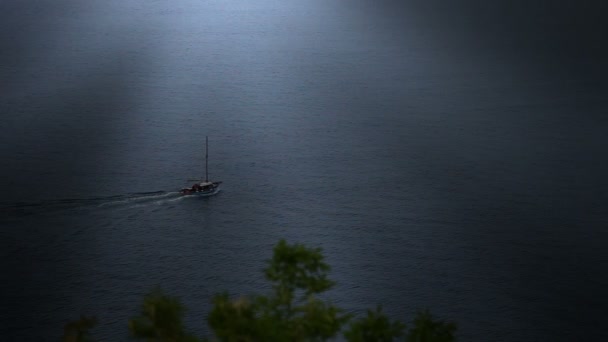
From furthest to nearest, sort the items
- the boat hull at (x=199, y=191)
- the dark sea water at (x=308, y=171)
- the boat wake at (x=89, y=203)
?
the boat hull at (x=199, y=191) → the boat wake at (x=89, y=203) → the dark sea water at (x=308, y=171)

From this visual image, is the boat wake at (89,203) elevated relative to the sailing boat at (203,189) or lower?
lower

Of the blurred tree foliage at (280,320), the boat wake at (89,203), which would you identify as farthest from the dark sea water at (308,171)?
the blurred tree foliage at (280,320)

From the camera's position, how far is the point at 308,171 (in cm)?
1177

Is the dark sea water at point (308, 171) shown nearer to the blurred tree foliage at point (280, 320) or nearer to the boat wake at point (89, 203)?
the boat wake at point (89, 203)

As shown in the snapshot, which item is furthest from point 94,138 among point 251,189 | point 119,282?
point 119,282

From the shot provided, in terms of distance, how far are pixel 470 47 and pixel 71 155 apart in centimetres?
826

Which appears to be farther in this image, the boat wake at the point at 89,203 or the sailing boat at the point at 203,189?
the sailing boat at the point at 203,189

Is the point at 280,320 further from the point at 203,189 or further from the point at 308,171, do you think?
the point at 308,171

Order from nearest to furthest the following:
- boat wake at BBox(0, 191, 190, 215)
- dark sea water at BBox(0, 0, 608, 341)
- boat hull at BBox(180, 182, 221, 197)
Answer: dark sea water at BBox(0, 0, 608, 341) → boat wake at BBox(0, 191, 190, 215) → boat hull at BBox(180, 182, 221, 197)

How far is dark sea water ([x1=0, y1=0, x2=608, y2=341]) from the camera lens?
923 cm

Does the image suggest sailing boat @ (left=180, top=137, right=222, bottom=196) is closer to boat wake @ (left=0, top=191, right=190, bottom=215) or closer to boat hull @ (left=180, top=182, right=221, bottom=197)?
boat hull @ (left=180, top=182, right=221, bottom=197)

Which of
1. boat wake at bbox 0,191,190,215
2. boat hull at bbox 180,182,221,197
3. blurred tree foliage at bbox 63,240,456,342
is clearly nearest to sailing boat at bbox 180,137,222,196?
boat hull at bbox 180,182,221,197

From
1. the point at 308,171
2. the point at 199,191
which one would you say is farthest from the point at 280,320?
the point at 308,171

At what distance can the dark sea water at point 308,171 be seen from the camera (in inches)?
364
